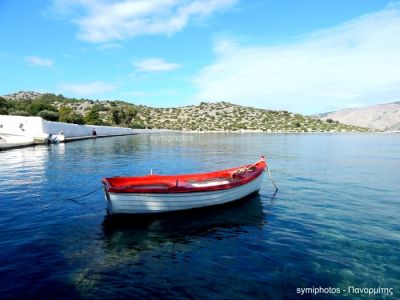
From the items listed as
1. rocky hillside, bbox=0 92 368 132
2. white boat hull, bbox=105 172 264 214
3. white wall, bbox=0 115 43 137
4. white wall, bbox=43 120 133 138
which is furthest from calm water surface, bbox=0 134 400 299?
rocky hillside, bbox=0 92 368 132

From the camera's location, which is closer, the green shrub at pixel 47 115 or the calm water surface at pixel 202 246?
the calm water surface at pixel 202 246

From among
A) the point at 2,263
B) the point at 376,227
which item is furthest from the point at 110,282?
the point at 376,227

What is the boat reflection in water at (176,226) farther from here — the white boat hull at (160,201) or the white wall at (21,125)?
the white wall at (21,125)

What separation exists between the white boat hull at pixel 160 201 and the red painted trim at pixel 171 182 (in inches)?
6.6

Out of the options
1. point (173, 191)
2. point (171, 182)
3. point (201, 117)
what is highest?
point (201, 117)

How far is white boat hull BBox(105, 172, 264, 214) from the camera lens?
40.1 feet

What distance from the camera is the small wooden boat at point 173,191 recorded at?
1227 centimetres

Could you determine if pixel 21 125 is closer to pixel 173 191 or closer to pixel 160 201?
pixel 160 201

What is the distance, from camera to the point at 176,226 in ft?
40.4

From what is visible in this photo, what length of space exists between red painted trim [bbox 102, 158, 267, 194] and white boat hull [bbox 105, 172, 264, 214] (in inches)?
6.6

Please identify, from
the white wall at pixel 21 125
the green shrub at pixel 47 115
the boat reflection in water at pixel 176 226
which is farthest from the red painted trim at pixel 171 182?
the green shrub at pixel 47 115

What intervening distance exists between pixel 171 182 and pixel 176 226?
3.31m

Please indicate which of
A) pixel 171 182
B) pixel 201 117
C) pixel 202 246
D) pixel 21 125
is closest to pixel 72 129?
pixel 21 125

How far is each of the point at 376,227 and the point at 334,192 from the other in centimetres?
601
